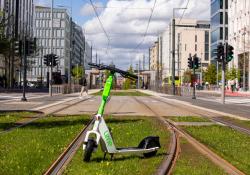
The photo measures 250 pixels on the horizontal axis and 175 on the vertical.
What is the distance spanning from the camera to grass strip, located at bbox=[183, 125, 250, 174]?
32.2 feet

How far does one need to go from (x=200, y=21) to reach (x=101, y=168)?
591ft

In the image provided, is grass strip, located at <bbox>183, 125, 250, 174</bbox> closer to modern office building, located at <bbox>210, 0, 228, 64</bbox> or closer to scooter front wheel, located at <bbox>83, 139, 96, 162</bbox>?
scooter front wheel, located at <bbox>83, 139, 96, 162</bbox>

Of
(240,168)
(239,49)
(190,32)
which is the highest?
(190,32)

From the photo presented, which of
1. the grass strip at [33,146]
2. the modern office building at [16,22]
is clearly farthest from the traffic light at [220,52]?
the modern office building at [16,22]

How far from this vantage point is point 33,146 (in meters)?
10.9

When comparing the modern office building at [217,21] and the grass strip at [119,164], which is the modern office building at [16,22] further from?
the grass strip at [119,164]

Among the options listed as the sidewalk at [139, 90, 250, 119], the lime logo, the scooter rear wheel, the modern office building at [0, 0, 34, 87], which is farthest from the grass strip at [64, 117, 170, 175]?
the modern office building at [0, 0, 34, 87]

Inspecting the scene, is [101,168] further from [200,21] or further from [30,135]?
[200,21]

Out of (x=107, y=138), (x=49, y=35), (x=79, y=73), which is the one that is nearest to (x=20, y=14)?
(x=79, y=73)

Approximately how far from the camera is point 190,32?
16875 cm

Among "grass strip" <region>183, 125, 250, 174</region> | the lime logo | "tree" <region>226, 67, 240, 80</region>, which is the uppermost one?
"tree" <region>226, 67, 240, 80</region>

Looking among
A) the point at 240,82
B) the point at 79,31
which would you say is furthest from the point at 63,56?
the point at 240,82

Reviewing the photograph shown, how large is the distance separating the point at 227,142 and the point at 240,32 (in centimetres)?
8154

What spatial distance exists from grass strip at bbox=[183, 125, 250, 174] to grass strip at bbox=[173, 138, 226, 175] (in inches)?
16.3
